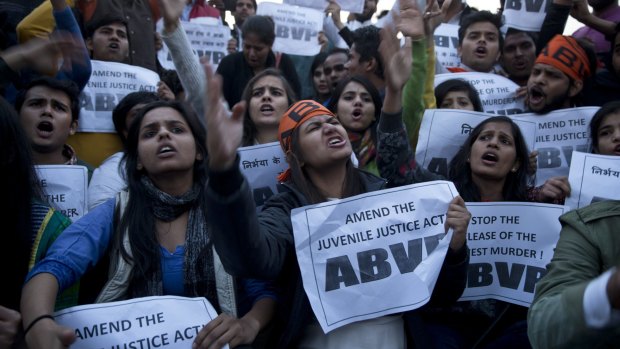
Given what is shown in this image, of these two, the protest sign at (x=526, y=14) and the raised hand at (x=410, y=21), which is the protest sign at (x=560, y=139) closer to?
the raised hand at (x=410, y=21)

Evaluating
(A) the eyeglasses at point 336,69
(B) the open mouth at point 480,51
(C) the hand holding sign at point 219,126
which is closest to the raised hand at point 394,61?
(C) the hand holding sign at point 219,126

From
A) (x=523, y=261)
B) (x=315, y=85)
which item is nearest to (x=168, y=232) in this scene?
(x=523, y=261)

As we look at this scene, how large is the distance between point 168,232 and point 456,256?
4.77ft

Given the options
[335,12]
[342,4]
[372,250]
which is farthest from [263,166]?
[342,4]

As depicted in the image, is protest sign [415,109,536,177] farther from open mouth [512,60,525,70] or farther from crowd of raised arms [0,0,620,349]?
open mouth [512,60,525,70]

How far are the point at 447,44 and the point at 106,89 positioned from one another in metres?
3.48

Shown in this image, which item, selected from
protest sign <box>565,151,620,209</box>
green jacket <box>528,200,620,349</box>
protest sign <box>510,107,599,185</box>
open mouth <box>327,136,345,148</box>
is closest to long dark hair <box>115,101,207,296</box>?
open mouth <box>327,136,345,148</box>

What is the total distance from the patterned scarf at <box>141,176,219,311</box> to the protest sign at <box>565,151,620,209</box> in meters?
2.17

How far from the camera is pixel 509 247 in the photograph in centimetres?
452

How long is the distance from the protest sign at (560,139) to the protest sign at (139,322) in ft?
9.79

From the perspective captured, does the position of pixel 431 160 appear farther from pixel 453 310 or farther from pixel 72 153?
pixel 72 153

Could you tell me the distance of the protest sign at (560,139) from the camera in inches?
222

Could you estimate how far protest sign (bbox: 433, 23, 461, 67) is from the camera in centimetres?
779

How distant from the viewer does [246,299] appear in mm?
4062
